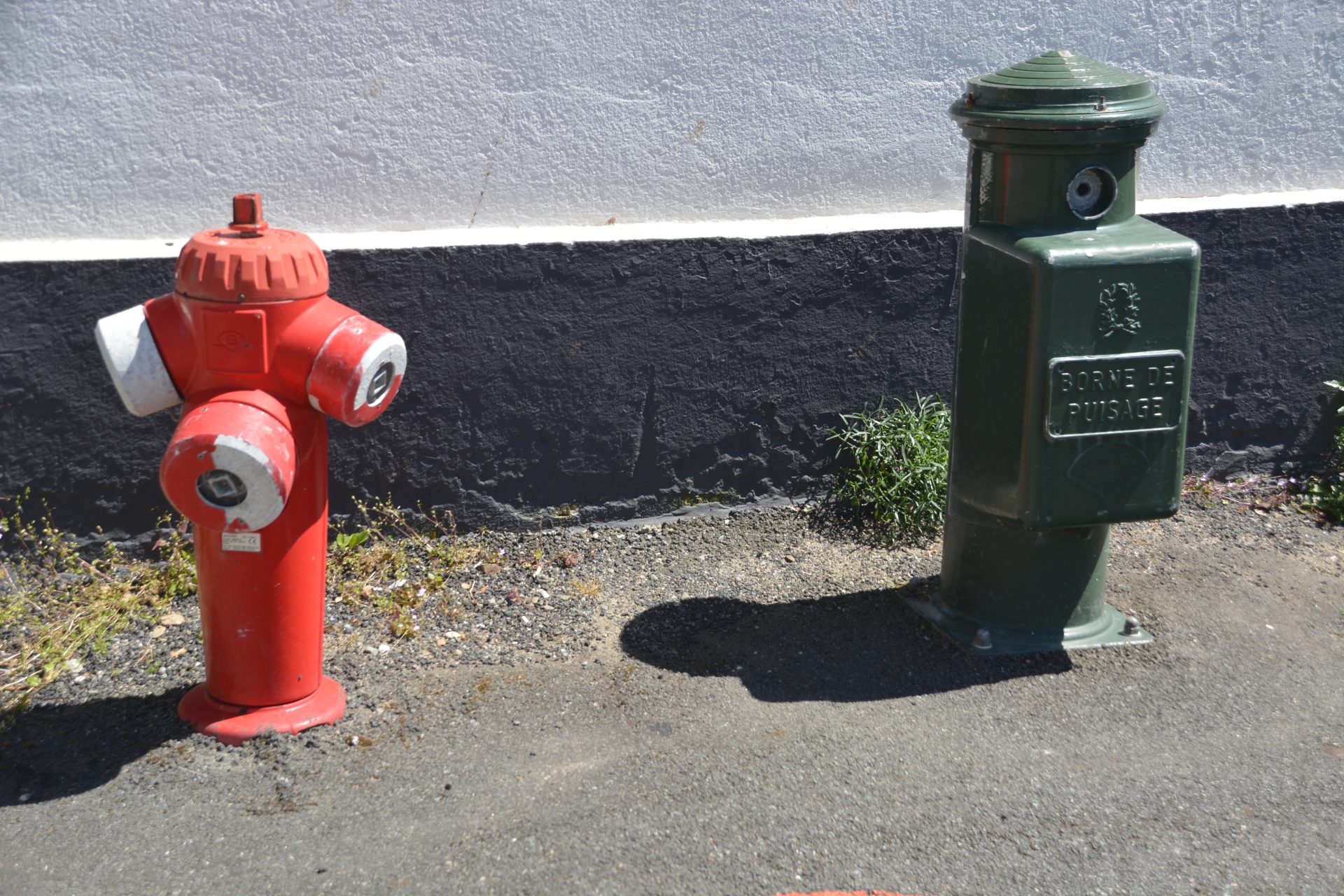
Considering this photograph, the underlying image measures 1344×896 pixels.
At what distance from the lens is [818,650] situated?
365 cm

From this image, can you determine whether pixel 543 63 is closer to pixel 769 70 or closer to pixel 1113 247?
pixel 769 70

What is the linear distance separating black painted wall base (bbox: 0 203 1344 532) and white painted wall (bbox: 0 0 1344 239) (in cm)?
23

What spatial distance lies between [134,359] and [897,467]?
106 inches

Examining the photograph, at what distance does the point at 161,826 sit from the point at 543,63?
2614 millimetres

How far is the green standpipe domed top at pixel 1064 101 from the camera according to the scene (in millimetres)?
3100

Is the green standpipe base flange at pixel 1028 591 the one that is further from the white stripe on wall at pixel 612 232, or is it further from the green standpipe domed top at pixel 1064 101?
the white stripe on wall at pixel 612 232

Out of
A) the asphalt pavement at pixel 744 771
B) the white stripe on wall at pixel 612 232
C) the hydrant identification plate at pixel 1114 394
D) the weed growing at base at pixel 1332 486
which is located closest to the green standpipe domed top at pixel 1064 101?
the hydrant identification plate at pixel 1114 394

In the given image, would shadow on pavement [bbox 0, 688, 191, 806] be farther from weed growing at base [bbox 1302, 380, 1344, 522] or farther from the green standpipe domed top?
weed growing at base [bbox 1302, 380, 1344, 522]

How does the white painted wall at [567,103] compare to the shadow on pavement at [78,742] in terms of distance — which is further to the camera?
the white painted wall at [567,103]

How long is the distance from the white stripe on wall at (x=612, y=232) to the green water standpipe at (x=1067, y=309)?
0.96 meters

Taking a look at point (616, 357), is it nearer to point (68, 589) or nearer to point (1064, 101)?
point (1064, 101)

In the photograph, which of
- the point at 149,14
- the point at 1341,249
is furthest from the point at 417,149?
the point at 1341,249

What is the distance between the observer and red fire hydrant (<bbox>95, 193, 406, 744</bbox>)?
9.09 ft

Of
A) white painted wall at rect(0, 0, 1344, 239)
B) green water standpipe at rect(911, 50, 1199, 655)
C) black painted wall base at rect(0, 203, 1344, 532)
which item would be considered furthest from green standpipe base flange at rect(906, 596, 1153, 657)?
white painted wall at rect(0, 0, 1344, 239)
